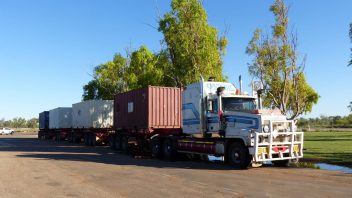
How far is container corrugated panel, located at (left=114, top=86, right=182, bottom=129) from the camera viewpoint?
21.9 meters

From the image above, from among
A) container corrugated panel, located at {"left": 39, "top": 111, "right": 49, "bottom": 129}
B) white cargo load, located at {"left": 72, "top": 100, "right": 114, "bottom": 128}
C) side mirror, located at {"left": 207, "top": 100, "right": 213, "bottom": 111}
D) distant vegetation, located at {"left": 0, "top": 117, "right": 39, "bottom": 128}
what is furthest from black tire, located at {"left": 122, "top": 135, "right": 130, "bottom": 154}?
distant vegetation, located at {"left": 0, "top": 117, "right": 39, "bottom": 128}

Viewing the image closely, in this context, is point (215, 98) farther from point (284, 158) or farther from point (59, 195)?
point (59, 195)

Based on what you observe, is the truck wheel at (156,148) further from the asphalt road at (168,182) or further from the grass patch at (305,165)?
the grass patch at (305,165)

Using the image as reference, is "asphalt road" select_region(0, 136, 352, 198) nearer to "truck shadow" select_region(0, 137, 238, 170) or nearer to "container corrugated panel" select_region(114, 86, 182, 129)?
"truck shadow" select_region(0, 137, 238, 170)

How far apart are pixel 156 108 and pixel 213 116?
19.8 ft

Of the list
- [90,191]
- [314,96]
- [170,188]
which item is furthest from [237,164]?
[314,96]

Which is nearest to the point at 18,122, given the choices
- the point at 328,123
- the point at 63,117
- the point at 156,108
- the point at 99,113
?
the point at 328,123

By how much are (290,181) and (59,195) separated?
6.41 m

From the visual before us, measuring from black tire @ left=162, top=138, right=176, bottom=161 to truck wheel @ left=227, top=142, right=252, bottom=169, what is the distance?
4152mm

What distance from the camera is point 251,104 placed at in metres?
16.7

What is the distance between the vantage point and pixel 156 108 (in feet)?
72.3

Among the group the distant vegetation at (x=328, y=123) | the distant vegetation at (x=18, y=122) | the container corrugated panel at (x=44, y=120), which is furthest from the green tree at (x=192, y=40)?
the distant vegetation at (x=18, y=122)

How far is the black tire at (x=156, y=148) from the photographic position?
67.3 feet

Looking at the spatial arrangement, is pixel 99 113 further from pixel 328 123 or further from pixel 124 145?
pixel 328 123
